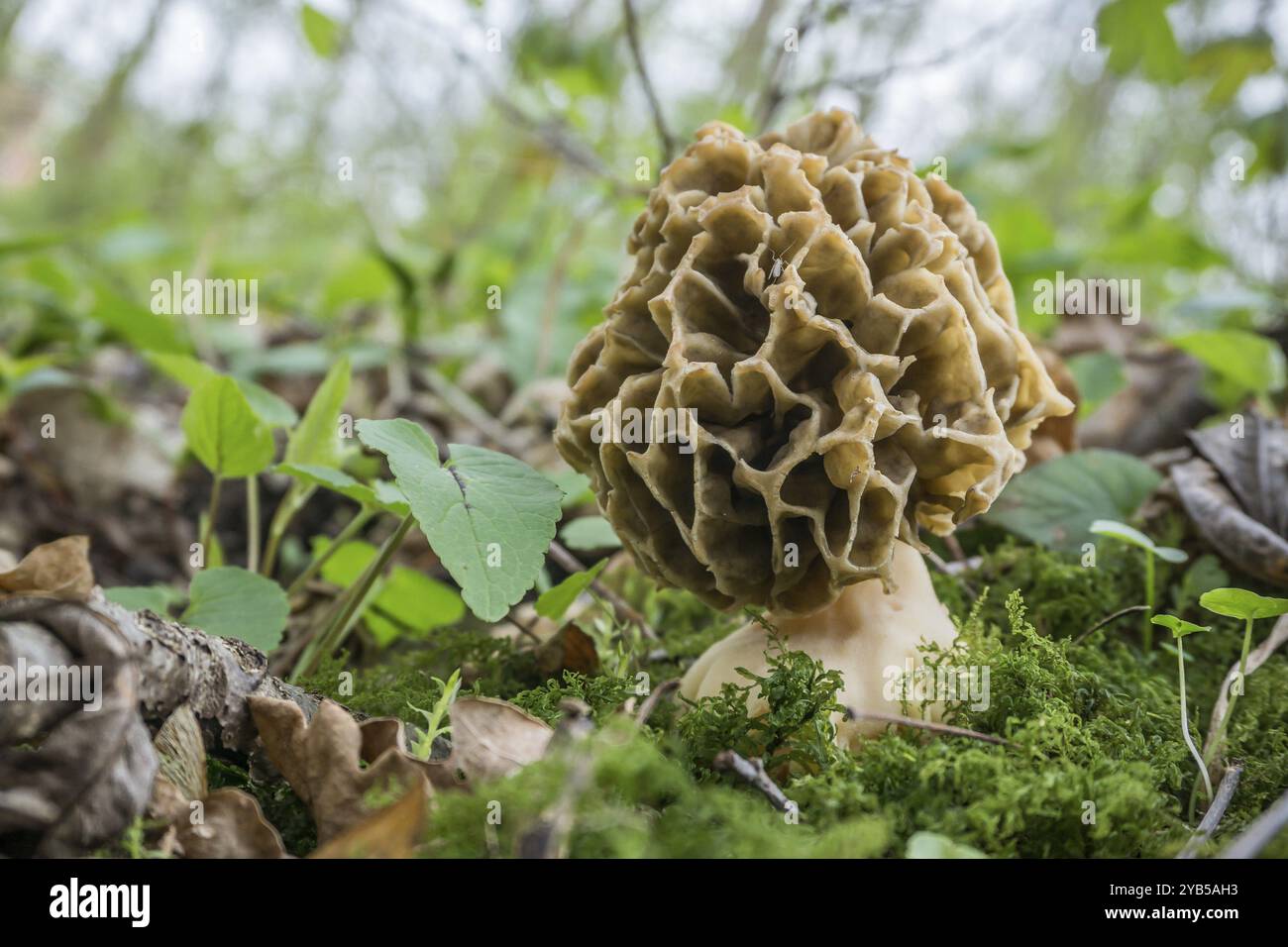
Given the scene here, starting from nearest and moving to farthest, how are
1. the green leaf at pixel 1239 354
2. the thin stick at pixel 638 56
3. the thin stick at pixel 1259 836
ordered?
the thin stick at pixel 1259 836 < the green leaf at pixel 1239 354 < the thin stick at pixel 638 56

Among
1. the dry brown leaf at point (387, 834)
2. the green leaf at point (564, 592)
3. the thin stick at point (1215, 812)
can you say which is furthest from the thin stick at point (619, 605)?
the thin stick at point (1215, 812)

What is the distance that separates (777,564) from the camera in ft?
7.81

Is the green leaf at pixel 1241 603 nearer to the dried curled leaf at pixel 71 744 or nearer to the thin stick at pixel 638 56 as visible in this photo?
the dried curled leaf at pixel 71 744

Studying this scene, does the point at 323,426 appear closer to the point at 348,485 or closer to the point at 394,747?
the point at 348,485

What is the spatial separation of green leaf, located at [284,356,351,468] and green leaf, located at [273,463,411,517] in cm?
42

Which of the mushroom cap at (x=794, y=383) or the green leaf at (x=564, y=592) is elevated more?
the mushroom cap at (x=794, y=383)

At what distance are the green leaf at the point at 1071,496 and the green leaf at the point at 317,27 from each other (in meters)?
3.25

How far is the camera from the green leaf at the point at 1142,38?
3332 millimetres

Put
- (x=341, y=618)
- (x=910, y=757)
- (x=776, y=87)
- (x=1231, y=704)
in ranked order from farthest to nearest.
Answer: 1. (x=776, y=87)
2. (x=341, y=618)
3. (x=1231, y=704)
4. (x=910, y=757)

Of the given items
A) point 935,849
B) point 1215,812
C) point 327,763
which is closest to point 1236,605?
point 1215,812

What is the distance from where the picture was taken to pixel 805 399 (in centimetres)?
235

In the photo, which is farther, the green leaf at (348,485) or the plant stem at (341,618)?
the plant stem at (341,618)

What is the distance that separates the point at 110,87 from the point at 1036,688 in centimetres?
1285

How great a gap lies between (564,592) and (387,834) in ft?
3.20
